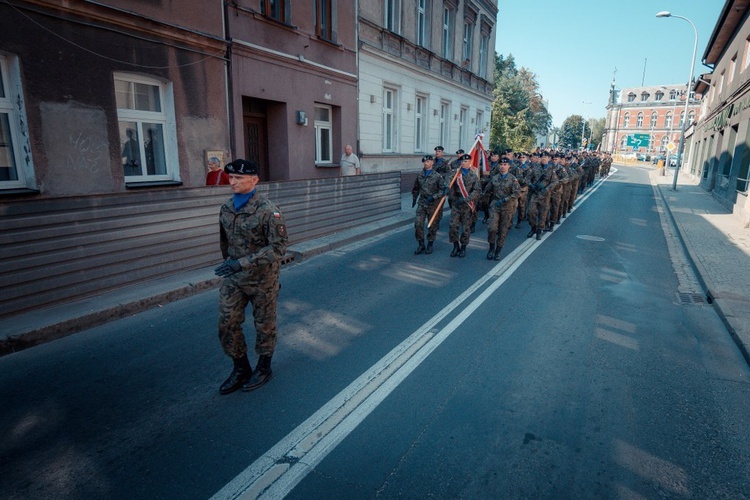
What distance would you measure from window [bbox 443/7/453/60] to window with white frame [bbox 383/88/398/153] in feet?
18.5

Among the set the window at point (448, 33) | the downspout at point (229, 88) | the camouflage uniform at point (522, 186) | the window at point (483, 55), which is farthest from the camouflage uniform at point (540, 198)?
the window at point (483, 55)

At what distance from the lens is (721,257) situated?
8805mm

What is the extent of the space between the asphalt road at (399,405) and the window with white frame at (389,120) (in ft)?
40.5

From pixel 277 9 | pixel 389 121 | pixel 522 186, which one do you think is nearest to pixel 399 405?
pixel 522 186

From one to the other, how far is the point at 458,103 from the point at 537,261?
55.0ft

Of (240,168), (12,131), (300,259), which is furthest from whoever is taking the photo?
(300,259)

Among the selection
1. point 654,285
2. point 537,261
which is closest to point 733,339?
point 654,285

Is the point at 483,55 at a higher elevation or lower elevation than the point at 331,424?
higher

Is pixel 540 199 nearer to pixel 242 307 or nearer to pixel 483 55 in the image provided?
pixel 242 307

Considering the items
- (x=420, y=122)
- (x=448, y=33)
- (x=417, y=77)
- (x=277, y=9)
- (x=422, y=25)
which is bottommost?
(x=420, y=122)

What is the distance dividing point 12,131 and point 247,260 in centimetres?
585

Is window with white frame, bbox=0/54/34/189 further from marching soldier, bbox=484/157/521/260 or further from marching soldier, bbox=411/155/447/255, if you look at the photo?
marching soldier, bbox=484/157/521/260

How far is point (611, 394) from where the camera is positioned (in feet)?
12.6

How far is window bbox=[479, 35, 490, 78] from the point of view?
2649 centimetres
